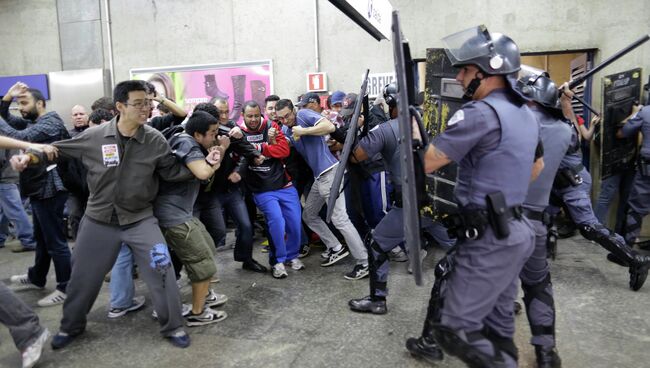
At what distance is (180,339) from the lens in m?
3.48

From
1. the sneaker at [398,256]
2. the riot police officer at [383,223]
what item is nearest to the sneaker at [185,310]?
the riot police officer at [383,223]

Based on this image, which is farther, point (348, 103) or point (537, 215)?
point (348, 103)

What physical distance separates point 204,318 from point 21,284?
7.35 ft

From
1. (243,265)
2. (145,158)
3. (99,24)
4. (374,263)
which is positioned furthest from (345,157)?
(99,24)

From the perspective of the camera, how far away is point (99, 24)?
27.2 feet

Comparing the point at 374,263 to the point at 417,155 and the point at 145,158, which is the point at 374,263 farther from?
the point at 145,158

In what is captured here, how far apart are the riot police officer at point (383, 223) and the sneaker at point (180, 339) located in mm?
1295

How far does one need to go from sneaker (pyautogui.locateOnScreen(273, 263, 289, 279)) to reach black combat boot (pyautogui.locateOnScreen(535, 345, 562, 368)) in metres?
2.55

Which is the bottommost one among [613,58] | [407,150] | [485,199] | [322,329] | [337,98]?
[322,329]

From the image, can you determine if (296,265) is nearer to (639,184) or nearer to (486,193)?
(486,193)

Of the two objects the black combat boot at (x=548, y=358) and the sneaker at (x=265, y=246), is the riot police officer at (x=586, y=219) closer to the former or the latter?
the black combat boot at (x=548, y=358)

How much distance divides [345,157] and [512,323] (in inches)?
61.8

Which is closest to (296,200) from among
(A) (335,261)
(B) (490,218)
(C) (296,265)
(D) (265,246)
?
(C) (296,265)

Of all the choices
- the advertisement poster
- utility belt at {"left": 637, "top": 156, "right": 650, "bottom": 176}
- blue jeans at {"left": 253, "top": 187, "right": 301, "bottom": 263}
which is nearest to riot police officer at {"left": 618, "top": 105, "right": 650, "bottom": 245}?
utility belt at {"left": 637, "top": 156, "right": 650, "bottom": 176}
